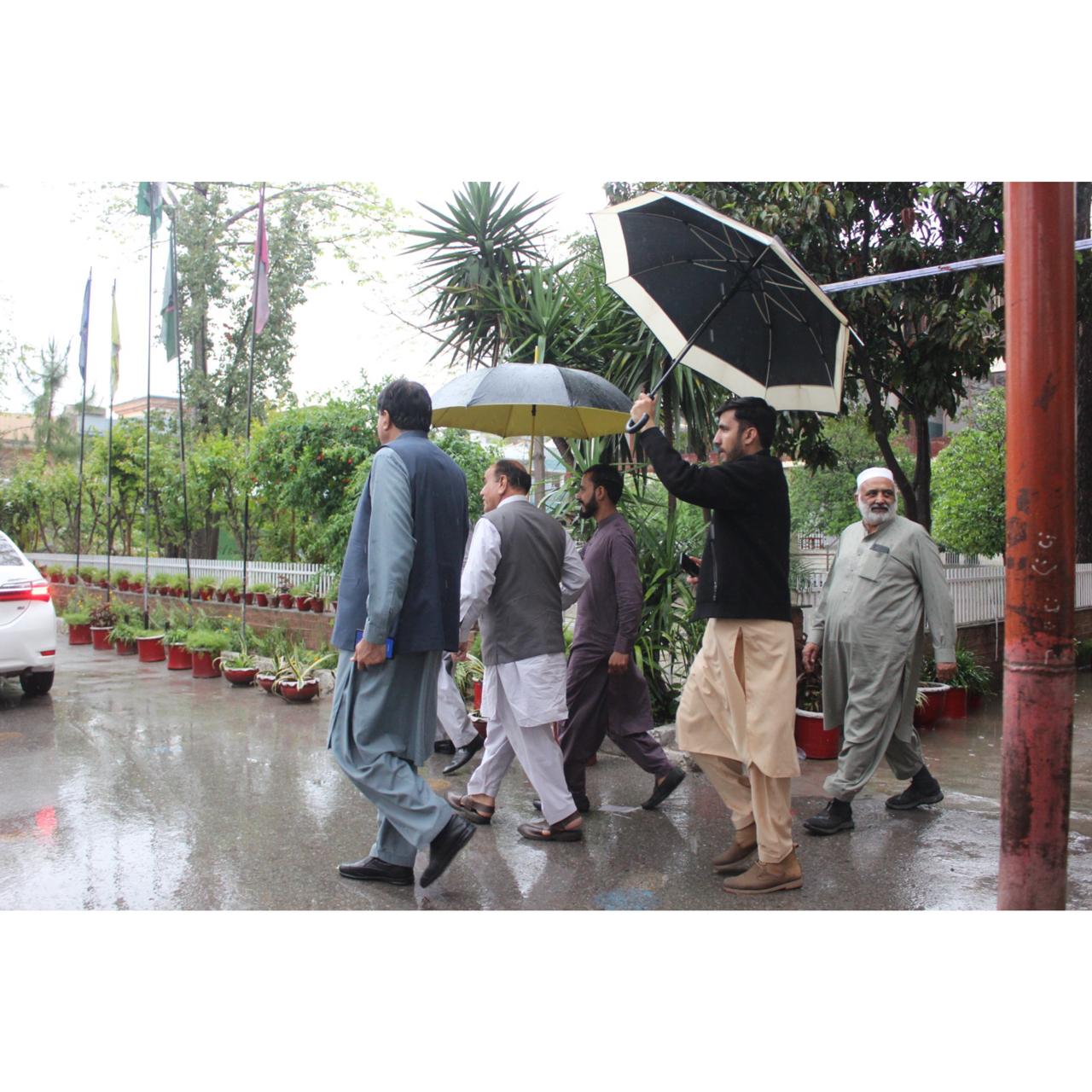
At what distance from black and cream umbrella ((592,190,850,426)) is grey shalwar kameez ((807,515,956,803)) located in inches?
35.3

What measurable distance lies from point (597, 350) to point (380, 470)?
441 centimetres

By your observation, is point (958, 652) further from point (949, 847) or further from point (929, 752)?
point (949, 847)

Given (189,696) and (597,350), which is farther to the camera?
(189,696)

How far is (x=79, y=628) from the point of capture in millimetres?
13547

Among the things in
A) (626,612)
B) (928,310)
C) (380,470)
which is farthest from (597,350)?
(380,470)

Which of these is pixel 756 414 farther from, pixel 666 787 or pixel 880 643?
pixel 666 787

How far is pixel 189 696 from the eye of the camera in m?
9.30

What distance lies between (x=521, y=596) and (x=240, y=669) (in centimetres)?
568

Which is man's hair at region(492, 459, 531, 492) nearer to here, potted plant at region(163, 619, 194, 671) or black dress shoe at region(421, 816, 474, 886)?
black dress shoe at region(421, 816, 474, 886)

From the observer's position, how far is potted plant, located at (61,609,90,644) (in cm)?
1352

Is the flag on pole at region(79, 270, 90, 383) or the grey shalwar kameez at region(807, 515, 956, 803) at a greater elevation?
the flag on pole at region(79, 270, 90, 383)

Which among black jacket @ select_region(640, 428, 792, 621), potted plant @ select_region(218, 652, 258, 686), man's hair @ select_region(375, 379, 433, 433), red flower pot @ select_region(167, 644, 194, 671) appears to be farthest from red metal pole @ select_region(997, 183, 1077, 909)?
red flower pot @ select_region(167, 644, 194, 671)

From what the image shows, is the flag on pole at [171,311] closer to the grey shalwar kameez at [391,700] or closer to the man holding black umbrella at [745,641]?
the grey shalwar kameez at [391,700]

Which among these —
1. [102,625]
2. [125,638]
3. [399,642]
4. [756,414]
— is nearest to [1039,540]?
[756,414]
